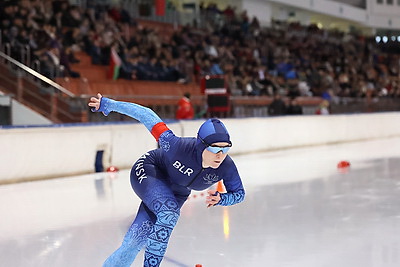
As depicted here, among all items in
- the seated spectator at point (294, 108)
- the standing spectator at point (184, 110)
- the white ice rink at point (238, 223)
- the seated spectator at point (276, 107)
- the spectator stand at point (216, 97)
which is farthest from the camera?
the seated spectator at point (294, 108)

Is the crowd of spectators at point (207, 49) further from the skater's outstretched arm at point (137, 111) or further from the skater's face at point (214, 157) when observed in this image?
the skater's face at point (214, 157)

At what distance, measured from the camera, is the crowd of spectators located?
13836 mm

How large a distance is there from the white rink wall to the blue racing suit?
220 inches

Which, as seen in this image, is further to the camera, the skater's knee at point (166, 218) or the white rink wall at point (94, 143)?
the white rink wall at point (94, 143)

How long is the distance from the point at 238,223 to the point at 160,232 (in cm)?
252

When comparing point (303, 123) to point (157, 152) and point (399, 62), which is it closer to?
point (157, 152)

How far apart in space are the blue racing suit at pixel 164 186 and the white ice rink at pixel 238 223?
0.66 metres

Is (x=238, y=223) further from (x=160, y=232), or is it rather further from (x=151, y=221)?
(x=160, y=232)

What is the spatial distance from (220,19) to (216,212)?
18.8m

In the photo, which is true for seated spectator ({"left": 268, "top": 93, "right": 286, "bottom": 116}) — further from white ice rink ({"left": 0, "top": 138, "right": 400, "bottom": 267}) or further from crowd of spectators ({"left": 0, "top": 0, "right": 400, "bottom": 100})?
white ice rink ({"left": 0, "top": 138, "right": 400, "bottom": 267})

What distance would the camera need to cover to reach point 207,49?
20609 mm

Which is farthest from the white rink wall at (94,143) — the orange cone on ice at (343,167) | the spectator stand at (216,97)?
the orange cone on ice at (343,167)

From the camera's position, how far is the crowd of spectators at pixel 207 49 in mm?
13836

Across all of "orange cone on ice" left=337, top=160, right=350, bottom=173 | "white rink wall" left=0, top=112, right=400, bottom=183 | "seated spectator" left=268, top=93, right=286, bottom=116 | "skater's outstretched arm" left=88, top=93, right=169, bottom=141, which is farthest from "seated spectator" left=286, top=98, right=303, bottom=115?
"skater's outstretched arm" left=88, top=93, right=169, bottom=141
